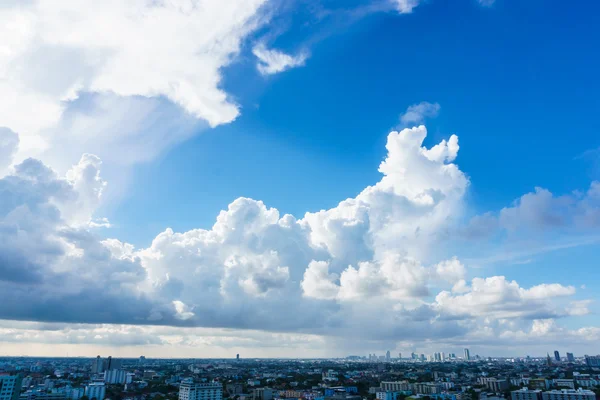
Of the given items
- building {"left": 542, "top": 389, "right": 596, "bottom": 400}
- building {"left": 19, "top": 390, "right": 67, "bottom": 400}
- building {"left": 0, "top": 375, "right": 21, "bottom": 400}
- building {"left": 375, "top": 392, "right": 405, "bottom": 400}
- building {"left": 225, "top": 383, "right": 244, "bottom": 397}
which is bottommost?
building {"left": 225, "top": 383, "right": 244, "bottom": 397}

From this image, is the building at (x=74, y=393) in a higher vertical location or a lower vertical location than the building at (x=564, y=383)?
lower

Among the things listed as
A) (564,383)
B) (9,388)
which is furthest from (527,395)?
(9,388)

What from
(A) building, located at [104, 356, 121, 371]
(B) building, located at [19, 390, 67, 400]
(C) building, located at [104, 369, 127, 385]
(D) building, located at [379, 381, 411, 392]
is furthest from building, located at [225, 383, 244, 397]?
(A) building, located at [104, 356, 121, 371]

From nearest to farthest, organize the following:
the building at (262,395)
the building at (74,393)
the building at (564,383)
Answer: the building at (74,393) → the building at (262,395) → the building at (564,383)

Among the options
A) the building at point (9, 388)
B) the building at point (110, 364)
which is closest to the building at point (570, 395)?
the building at point (9, 388)

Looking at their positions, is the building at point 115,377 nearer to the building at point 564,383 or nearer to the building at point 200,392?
the building at point 200,392

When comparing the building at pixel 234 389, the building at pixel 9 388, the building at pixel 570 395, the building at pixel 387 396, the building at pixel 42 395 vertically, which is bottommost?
the building at pixel 234 389

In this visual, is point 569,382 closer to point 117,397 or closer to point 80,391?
point 117,397

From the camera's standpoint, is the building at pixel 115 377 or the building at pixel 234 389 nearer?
the building at pixel 234 389

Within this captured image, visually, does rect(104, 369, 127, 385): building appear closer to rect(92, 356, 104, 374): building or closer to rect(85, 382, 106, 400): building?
rect(85, 382, 106, 400): building
